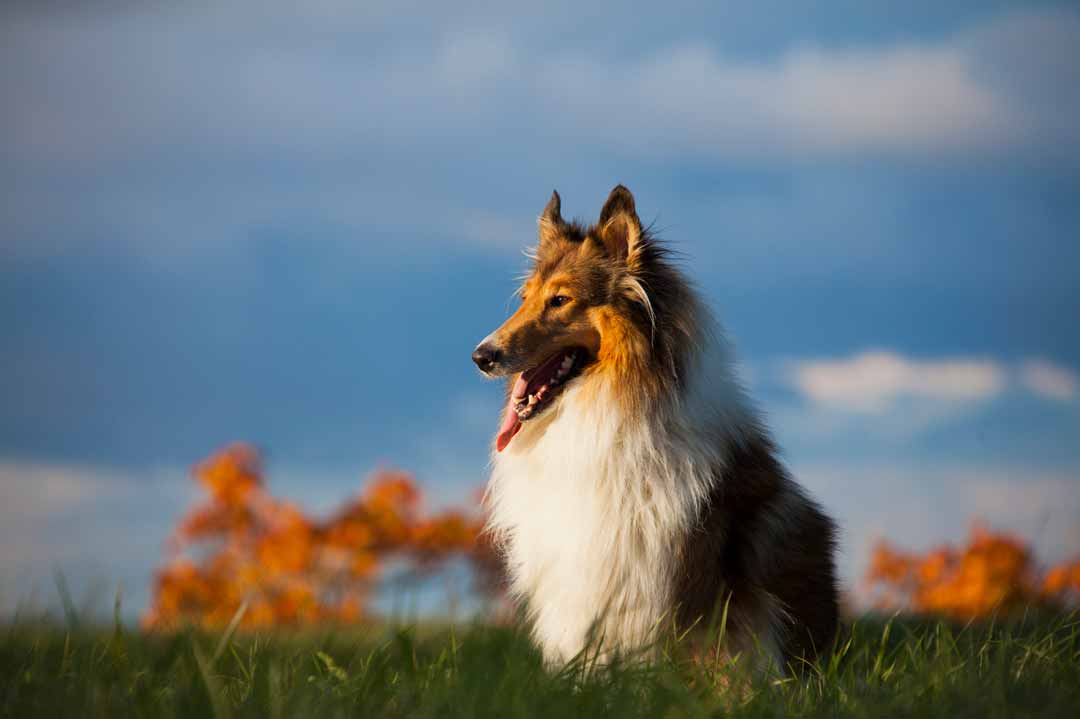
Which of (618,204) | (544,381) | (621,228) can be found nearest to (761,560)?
(544,381)

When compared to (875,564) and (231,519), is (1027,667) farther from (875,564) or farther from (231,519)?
(231,519)

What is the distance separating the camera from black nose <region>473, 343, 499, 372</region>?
6.02 metres

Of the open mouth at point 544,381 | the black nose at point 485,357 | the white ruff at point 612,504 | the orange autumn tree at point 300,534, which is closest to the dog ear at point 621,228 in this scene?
the open mouth at point 544,381

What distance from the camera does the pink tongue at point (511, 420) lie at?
6242 millimetres

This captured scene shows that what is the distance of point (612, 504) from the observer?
589cm

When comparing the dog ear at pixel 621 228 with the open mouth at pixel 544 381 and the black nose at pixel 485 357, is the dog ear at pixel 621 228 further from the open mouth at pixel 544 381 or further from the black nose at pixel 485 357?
the black nose at pixel 485 357

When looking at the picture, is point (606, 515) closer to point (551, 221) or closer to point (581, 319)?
point (581, 319)

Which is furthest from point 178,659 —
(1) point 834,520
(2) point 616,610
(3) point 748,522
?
(1) point 834,520

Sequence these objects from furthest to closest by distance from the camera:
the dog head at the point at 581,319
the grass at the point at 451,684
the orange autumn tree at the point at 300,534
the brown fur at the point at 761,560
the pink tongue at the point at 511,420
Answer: the orange autumn tree at the point at 300,534, the pink tongue at the point at 511,420, the dog head at the point at 581,319, the brown fur at the point at 761,560, the grass at the point at 451,684

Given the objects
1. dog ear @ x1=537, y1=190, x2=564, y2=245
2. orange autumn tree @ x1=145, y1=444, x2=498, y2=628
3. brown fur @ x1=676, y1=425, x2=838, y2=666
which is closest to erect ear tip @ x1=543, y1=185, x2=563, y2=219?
dog ear @ x1=537, y1=190, x2=564, y2=245

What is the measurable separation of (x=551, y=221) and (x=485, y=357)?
1280 mm

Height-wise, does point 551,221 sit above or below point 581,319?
above

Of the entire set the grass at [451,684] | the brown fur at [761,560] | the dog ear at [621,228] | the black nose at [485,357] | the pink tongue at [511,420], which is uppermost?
the dog ear at [621,228]

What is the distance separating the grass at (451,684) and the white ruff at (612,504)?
0.51 m
